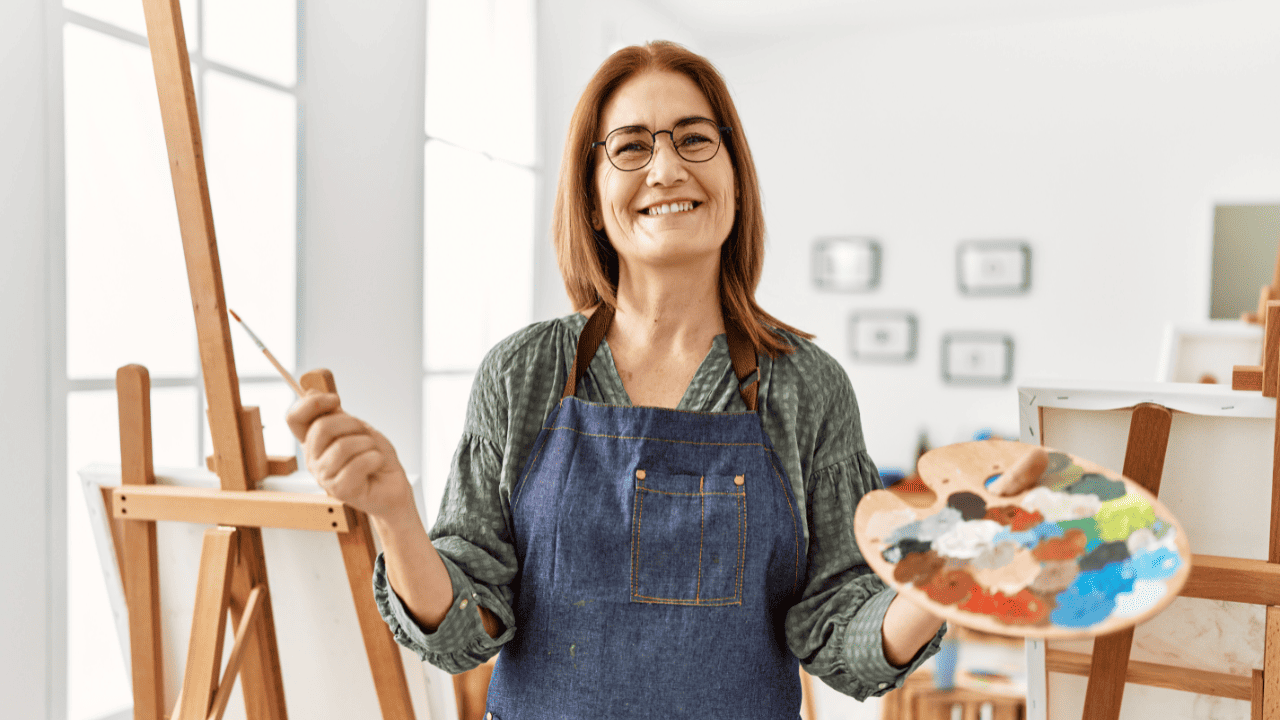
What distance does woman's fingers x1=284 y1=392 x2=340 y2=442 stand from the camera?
84 centimetres

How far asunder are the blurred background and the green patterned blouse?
1.21 meters

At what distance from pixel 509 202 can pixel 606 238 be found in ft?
9.05

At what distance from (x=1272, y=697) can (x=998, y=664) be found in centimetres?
183

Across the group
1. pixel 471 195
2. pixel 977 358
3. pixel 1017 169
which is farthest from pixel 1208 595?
pixel 1017 169

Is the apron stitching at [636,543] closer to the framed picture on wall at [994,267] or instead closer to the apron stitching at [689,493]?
the apron stitching at [689,493]

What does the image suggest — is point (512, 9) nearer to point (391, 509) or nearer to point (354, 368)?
point (354, 368)

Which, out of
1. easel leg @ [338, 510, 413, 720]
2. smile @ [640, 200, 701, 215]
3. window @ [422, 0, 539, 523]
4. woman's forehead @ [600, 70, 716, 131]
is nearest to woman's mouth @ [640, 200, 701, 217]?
smile @ [640, 200, 701, 215]

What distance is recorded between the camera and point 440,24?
3316 mm

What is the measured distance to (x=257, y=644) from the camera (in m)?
1.54

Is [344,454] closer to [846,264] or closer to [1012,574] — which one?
Answer: [1012,574]

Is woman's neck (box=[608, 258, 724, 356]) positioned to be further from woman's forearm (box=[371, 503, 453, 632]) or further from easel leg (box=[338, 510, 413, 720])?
easel leg (box=[338, 510, 413, 720])

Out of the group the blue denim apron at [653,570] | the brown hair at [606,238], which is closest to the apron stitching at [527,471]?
the blue denim apron at [653,570]

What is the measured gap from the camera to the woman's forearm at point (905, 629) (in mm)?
949

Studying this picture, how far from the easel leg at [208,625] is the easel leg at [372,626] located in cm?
Answer: 20
